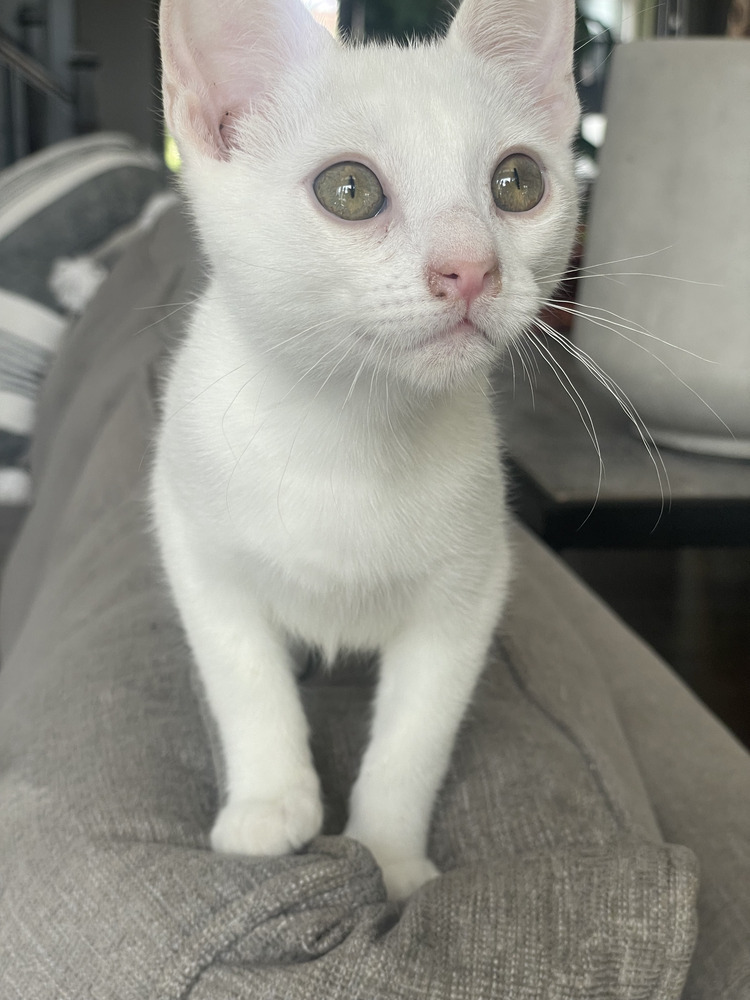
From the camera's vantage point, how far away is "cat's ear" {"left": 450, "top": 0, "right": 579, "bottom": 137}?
674mm

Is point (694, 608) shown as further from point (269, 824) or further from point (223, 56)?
point (223, 56)

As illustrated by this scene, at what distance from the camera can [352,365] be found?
0.62 meters

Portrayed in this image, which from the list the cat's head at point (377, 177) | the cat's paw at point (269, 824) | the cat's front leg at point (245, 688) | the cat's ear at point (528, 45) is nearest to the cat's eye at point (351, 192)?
the cat's head at point (377, 177)

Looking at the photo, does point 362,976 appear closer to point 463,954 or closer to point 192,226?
point 463,954

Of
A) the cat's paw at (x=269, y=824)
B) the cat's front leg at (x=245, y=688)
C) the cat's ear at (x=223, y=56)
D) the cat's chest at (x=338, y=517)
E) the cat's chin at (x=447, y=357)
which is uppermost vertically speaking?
the cat's ear at (x=223, y=56)

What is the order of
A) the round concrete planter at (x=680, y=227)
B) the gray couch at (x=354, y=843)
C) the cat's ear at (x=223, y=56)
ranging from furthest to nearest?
the round concrete planter at (x=680, y=227) → the cat's ear at (x=223, y=56) → the gray couch at (x=354, y=843)

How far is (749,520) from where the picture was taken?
1.03 meters

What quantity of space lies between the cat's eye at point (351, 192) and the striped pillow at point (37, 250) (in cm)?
144

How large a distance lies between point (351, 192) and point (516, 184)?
0.11 metres

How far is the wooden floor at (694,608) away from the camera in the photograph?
4.76 ft

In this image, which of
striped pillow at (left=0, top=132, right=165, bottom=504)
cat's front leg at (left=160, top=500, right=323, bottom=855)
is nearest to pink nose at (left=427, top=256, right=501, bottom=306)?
cat's front leg at (left=160, top=500, right=323, bottom=855)

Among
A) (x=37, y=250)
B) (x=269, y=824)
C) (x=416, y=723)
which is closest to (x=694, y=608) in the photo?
(x=416, y=723)

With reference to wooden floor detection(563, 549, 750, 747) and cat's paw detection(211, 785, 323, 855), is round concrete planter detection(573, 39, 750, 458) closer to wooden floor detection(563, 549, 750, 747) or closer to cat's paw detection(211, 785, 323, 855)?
wooden floor detection(563, 549, 750, 747)

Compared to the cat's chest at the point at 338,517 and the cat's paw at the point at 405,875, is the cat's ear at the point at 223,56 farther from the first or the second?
the cat's paw at the point at 405,875
